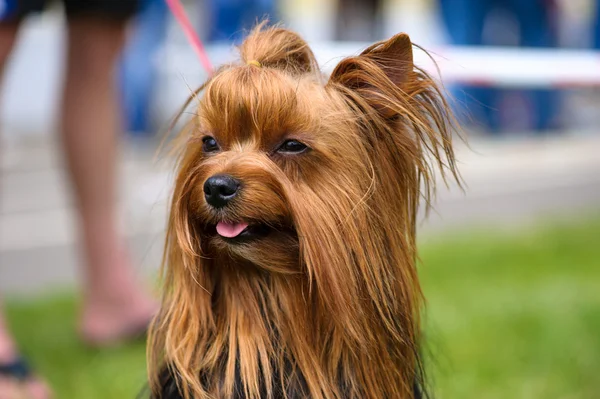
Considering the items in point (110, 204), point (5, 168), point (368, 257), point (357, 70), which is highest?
point (357, 70)

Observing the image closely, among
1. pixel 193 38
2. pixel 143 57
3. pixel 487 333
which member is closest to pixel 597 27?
Result: pixel 143 57

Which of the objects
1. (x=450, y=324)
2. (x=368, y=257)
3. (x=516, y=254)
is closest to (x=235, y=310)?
(x=368, y=257)

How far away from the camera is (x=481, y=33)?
32.9 feet

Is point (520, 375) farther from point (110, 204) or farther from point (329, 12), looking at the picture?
point (329, 12)

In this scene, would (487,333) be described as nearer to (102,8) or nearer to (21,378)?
(21,378)

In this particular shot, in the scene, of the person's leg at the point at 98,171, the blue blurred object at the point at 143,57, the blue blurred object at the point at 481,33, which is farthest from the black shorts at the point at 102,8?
the blue blurred object at the point at 481,33

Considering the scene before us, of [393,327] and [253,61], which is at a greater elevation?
[253,61]

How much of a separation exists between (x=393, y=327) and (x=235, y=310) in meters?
0.36

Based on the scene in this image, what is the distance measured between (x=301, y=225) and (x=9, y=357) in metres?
1.28

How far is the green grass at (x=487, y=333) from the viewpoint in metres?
2.92

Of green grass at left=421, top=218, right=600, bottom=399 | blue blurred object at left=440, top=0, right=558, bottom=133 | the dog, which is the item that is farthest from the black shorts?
blue blurred object at left=440, top=0, right=558, bottom=133

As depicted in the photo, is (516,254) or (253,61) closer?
(253,61)

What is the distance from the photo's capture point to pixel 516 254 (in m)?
5.12

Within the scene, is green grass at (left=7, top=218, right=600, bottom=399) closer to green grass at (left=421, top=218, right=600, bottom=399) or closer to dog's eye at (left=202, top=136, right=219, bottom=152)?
green grass at (left=421, top=218, right=600, bottom=399)
